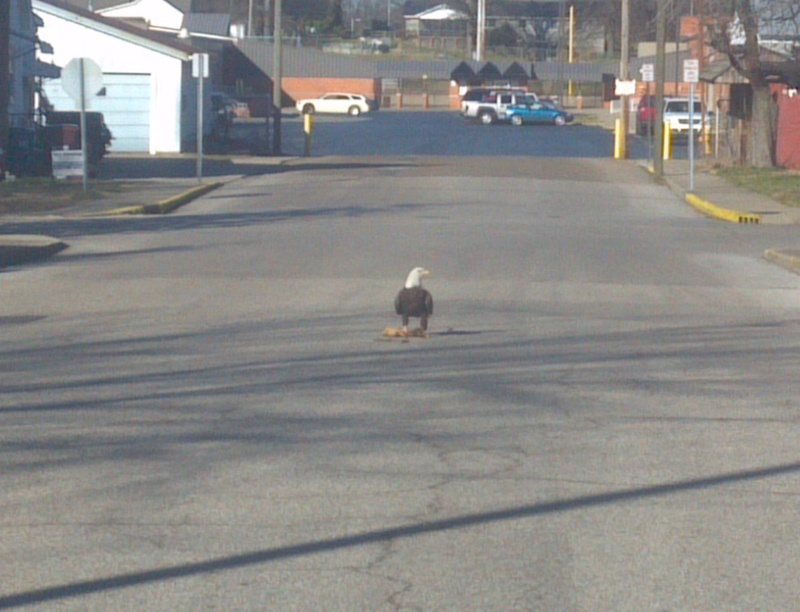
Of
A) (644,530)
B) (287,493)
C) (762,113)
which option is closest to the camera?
(644,530)

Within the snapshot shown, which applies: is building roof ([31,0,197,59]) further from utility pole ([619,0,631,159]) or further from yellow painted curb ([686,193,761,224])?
yellow painted curb ([686,193,761,224])

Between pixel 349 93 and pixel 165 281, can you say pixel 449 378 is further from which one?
pixel 349 93

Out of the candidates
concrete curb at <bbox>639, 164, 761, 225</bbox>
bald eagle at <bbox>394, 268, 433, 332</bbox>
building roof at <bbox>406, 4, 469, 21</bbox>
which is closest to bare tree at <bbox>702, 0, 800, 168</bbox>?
concrete curb at <bbox>639, 164, 761, 225</bbox>

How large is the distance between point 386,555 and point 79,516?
1559 mm

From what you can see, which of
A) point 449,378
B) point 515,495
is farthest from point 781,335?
point 515,495

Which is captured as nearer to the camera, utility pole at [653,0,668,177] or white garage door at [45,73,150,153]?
utility pole at [653,0,668,177]

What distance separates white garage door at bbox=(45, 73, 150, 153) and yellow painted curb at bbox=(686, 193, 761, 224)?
21328 mm

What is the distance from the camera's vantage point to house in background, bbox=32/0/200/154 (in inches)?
1767

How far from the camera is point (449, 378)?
33.7 ft

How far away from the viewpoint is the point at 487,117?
79.2 m

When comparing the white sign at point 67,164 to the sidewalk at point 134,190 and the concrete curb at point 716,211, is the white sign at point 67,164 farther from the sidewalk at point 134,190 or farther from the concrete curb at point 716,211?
the concrete curb at point 716,211

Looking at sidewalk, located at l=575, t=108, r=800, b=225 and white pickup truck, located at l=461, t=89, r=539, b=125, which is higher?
white pickup truck, located at l=461, t=89, r=539, b=125

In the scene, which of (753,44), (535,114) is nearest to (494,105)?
(535,114)

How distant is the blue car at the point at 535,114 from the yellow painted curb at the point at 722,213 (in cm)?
4928
